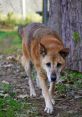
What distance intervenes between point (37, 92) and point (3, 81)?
1.10 meters

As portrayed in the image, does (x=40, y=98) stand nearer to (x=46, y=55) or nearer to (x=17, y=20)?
(x=46, y=55)

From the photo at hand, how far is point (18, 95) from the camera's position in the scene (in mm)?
7672

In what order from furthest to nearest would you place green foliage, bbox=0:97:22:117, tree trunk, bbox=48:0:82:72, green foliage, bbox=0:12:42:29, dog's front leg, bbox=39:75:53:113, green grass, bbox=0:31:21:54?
green foliage, bbox=0:12:42:29 → green grass, bbox=0:31:21:54 → tree trunk, bbox=48:0:82:72 → dog's front leg, bbox=39:75:53:113 → green foliage, bbox=0:97:22:117

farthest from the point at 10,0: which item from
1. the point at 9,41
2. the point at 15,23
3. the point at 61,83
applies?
the point at 15,23

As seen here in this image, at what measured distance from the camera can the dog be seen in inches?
257

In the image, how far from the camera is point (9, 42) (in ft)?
54.0

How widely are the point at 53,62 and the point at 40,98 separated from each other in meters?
1.19

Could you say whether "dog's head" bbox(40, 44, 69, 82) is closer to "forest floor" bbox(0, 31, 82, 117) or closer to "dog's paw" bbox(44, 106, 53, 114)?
"dog's paw" bbox(44, 106, 53, 114)

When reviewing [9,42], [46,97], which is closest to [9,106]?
[46,97]

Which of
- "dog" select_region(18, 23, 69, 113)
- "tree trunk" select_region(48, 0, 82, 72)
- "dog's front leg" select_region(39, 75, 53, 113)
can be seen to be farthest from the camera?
"tree trunk" select_region(48, 0, 82, 72)

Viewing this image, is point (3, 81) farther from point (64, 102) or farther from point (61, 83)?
point (64, 102)

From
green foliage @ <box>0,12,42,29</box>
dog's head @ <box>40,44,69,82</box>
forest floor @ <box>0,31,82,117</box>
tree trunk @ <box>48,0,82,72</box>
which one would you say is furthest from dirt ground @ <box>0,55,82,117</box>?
green foliage @ <box>0,12,42,29</box>

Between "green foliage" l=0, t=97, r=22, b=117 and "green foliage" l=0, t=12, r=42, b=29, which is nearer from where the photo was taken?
"green foliage" l=0, t=97, r=22, b=117

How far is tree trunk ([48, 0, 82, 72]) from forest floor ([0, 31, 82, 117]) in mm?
283
